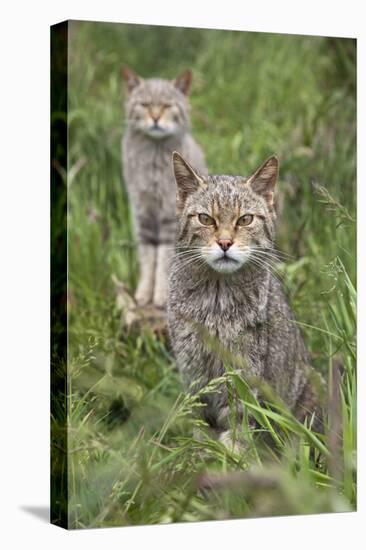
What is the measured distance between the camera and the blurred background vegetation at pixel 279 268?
5.07m

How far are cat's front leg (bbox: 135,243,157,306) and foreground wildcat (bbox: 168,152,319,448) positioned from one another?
1.65 m

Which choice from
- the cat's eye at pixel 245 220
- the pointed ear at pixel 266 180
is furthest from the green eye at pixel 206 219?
the pointed ear at pixel 266 180

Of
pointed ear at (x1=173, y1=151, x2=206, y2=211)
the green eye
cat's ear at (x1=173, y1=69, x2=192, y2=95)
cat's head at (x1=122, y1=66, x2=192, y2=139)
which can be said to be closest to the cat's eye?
the green eye

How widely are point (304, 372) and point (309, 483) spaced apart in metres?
0.70

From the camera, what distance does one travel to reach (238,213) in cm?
519

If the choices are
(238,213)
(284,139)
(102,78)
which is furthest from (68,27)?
(102,78)

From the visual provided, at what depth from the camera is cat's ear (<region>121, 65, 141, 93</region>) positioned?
7219mm

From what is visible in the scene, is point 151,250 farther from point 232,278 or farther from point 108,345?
point 232,278

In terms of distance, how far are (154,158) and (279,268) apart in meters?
1.83

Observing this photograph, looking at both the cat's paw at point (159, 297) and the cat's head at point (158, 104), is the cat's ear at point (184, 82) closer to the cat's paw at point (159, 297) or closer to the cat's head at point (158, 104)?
the cat's head at point (158, 104)

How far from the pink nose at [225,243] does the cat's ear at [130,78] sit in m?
2.52

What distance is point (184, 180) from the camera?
5.30 meters

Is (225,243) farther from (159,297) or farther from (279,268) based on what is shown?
(159,297)

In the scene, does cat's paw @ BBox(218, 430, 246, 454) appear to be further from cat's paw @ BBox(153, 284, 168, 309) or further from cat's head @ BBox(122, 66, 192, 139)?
cat's head @ BBox(122, 66, 192, 139)
